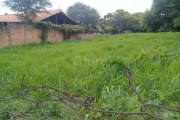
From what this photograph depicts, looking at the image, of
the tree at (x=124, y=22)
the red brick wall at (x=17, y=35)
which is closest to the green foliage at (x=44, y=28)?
the red brick wall at (x=17, y=35)

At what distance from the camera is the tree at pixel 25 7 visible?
823cm

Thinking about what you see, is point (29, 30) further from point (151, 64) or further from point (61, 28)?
point (151, 64)

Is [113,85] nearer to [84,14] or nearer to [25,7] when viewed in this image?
[25,7]

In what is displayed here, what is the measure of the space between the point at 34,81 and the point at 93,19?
21483 millimetres

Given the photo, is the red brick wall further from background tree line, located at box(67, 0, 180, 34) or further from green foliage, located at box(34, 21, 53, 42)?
background tree line, located at box(67, 0, 180, 34)

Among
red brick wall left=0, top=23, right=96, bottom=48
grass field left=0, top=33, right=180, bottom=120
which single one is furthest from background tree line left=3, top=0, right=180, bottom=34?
grass field left=0, top=33, right=180, bottom=120

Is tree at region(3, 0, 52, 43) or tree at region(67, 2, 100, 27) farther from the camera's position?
tree at region(67, 2, 100, 27)

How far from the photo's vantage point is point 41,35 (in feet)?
30.3

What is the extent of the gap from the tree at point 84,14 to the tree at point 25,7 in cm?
1418

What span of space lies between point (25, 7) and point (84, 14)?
49.7 feet

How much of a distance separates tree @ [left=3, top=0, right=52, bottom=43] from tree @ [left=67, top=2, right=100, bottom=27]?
46.5ft

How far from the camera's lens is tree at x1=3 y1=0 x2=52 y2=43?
324 inches

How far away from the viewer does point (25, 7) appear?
8.40m

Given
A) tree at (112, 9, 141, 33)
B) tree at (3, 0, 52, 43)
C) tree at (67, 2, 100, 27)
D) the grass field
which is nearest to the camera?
the grass field
